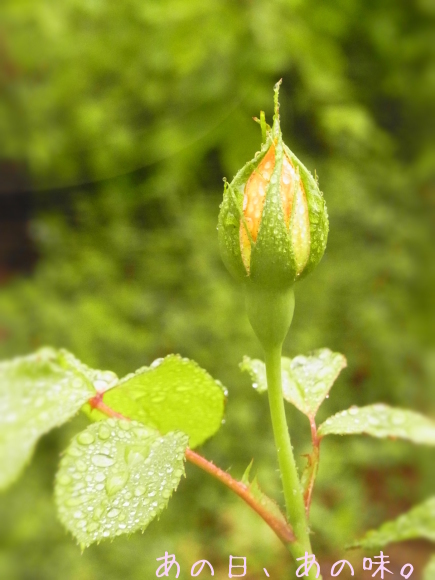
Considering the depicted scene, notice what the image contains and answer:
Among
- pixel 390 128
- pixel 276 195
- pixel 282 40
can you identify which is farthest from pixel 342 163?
pixel 276 195

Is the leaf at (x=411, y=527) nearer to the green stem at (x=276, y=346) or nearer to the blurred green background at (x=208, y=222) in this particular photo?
the green stem at (x=276, y=346)

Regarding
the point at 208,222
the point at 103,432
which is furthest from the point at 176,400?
the point at 208,222

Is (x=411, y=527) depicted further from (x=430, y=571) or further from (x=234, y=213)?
(x=234, y=213)

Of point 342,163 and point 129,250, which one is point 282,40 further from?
point 129,250

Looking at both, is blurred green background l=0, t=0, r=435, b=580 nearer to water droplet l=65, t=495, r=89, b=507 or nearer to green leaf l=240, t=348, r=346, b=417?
green leaf l=240, t=348, r=346, b=417

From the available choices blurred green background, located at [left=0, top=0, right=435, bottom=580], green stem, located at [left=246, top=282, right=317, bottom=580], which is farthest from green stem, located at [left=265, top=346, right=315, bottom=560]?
blurred green background, located at [left=0, top=0, right=435, bottom=580]

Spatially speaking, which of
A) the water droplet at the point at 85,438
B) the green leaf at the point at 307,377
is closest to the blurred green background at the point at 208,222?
the green leaf at the point at 307,377
